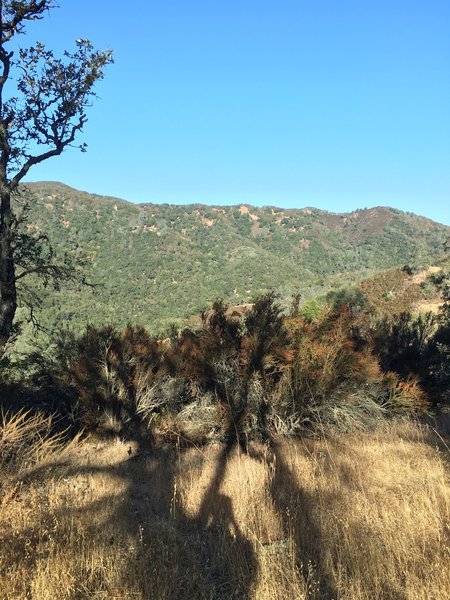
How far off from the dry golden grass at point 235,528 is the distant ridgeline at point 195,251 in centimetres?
3044

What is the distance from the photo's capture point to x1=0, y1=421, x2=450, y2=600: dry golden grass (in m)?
2.38

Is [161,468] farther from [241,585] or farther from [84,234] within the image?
[84,234]

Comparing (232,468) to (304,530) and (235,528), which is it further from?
(304,530)

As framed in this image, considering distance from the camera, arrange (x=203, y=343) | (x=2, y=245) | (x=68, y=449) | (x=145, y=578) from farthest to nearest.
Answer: (x=2, y=245) → (x=203, y=343) → (x=68, y=449) → (x=145, y=578)

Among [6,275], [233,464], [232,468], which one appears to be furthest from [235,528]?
[6,275]

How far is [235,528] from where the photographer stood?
3.17 metres

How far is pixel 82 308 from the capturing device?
1671 inches

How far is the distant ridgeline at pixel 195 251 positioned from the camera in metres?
45.4

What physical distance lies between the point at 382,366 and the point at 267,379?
3.43 meters

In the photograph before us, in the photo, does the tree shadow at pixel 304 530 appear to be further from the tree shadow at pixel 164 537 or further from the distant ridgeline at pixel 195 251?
the distant ridgeline at pixel 195 251

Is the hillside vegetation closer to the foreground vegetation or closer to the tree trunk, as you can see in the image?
the foreground vegetation

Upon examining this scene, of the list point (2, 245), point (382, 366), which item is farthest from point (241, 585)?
point (2, 245)

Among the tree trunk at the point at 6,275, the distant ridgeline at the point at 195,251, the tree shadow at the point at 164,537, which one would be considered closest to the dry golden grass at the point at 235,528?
the tree shadow at the point at 164,537

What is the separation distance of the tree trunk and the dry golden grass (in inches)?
154
